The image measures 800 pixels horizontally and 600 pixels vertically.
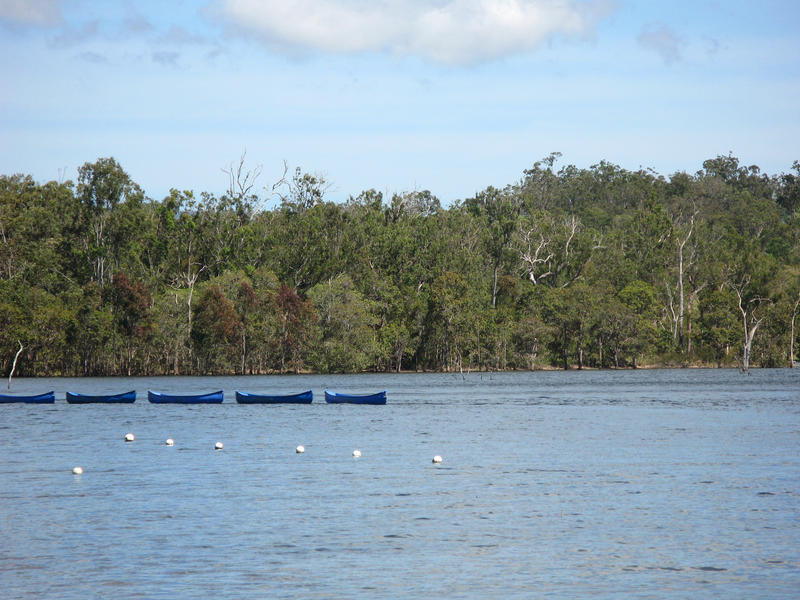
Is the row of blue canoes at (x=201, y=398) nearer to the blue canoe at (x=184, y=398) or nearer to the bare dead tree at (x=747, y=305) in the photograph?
the blue canoe at (x=184, y=398)

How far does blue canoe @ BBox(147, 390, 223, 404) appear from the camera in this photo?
8344cm

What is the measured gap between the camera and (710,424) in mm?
66938

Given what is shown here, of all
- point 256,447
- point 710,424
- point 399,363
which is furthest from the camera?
point 399,363

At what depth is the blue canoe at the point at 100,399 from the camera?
82.9 meters

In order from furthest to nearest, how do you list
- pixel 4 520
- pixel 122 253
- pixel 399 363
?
1. pixel 399 363
2. pixel 122 253
3. pixel 4 520

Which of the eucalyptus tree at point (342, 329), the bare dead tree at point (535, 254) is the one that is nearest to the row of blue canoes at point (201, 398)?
the eucalyptus tree at point (342, 329)

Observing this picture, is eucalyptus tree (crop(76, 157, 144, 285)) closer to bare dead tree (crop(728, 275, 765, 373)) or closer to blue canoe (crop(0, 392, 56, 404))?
blue canoe (crop(0, 392, 56, 404))

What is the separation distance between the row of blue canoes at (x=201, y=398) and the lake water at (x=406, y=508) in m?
9.09

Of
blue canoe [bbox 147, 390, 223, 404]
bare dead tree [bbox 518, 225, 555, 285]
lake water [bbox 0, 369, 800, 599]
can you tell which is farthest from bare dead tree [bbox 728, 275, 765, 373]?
blue canoe [bbox 147, 390, 223, 404]

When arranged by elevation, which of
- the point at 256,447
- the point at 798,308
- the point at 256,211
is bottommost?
→ the point at 256,447

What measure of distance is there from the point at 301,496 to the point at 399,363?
4358 inches

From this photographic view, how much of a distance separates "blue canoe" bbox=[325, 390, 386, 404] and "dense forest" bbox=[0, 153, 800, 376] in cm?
4563

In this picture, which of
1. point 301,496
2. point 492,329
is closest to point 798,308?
point 492,329

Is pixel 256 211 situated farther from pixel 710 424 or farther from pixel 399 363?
pixel 710 424
